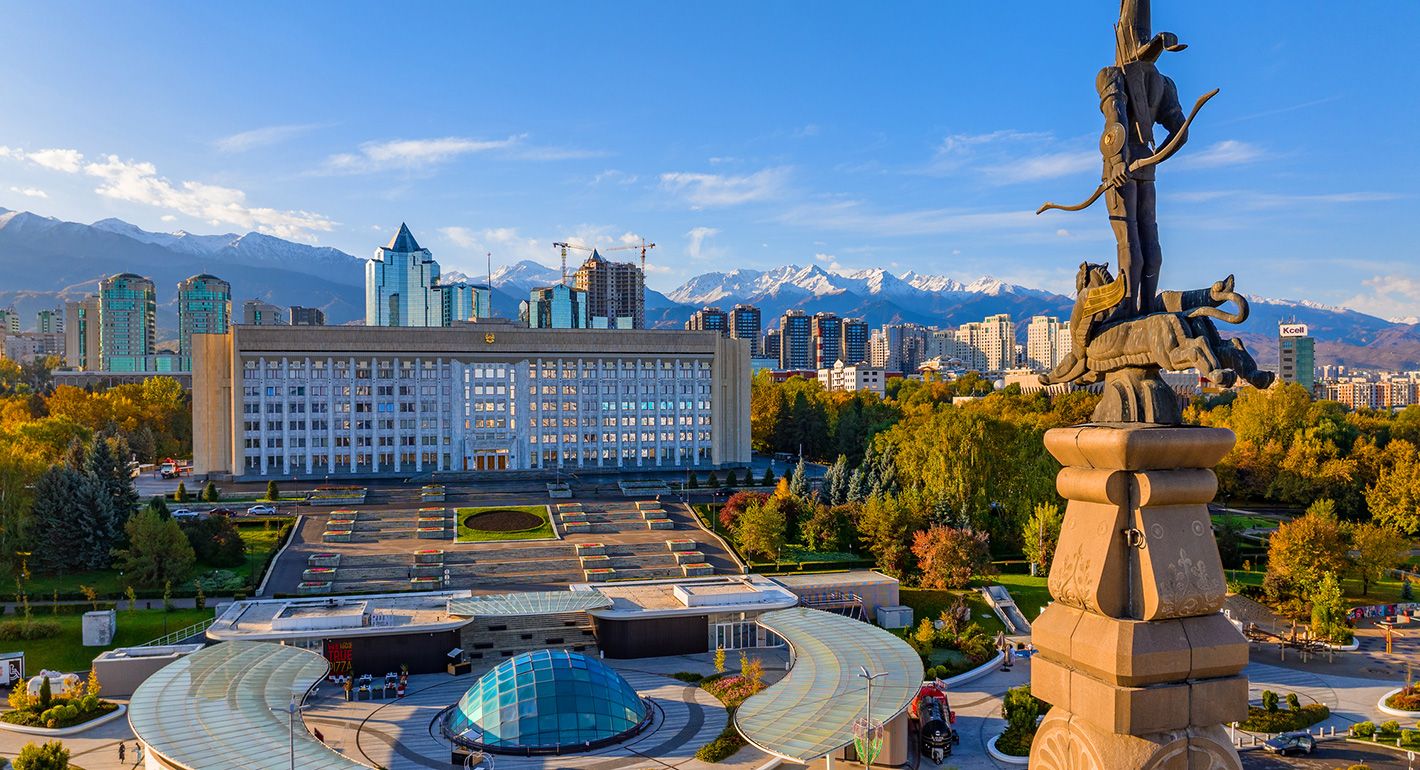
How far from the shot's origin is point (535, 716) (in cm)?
3045

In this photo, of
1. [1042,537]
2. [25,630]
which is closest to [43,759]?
[25,630]

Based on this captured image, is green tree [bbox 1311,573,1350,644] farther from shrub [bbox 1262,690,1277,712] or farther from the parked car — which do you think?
the parked car

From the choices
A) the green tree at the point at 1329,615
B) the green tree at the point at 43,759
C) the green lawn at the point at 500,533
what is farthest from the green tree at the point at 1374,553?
the green tree at the point at 43,759

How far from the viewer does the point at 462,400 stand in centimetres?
8412

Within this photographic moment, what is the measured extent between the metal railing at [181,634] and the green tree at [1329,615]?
47.2m

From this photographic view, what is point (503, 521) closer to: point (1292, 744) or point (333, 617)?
point (333, 617)

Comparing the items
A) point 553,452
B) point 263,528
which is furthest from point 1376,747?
point 553,452

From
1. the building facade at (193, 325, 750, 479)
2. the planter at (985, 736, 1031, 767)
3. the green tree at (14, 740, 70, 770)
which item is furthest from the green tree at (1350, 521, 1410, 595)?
the green tree at (14, 740, 70, 770)

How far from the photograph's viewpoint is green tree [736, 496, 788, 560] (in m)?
54.1

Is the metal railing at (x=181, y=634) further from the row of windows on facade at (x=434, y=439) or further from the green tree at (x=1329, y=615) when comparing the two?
the green tree at (x=1329, y=615)

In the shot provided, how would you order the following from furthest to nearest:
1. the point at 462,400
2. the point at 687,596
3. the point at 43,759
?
the point at 462,400 < the point at 687,596 < the point at 43,759

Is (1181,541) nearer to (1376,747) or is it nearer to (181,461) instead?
(1376,747)

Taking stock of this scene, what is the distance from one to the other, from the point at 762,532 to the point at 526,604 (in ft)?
56.0

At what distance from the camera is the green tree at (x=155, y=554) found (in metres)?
46.6
